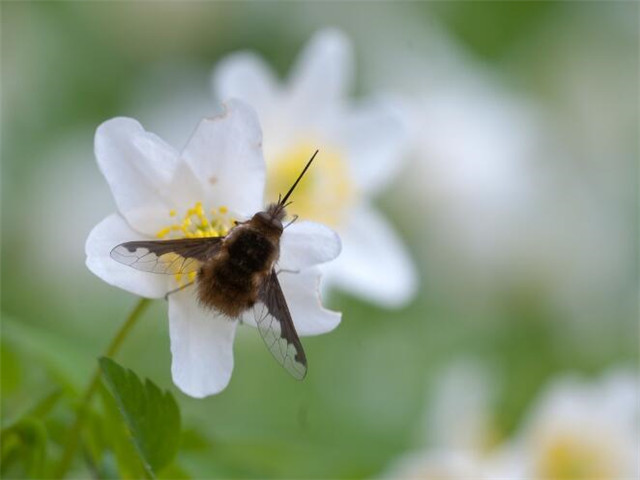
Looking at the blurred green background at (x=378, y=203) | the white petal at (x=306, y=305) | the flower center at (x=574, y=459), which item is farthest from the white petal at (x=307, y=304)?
the flower center at (x=574, y=459)

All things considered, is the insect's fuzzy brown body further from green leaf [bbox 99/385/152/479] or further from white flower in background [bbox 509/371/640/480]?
white flower in background [bbox 509/371/640/480]

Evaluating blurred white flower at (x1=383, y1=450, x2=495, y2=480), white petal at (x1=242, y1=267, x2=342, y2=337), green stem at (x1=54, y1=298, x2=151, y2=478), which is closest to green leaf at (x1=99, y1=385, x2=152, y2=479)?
green stem at (x1=54, y1=298, x2=151, y2=478)

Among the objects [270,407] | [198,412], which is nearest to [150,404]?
[198,412]

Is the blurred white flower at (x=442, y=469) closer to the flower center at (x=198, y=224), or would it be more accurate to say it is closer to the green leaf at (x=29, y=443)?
the flower center at (x=198, y=224)

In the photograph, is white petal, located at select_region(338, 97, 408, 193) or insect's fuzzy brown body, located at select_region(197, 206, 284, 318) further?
white petal, located at select_region(338, 97, 408, 193)

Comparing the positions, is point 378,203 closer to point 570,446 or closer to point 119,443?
point 570,446

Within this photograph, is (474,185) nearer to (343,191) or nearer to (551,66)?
(551,66)

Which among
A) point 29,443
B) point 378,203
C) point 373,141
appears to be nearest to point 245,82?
point 373,141
